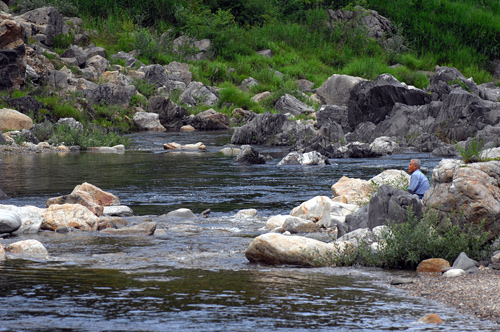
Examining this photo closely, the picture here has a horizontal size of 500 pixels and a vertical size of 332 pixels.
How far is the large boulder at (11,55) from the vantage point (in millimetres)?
29734

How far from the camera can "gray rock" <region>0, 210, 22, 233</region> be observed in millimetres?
9422

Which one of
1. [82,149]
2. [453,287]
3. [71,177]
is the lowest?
[82,149]

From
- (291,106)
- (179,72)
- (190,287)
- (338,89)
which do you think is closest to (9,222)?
(190,287)

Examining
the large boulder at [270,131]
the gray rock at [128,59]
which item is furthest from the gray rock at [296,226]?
the gray rock at [128,59]

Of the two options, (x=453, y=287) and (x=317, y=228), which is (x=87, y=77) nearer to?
(x=317, y=228)

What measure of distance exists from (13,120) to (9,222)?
1790cm

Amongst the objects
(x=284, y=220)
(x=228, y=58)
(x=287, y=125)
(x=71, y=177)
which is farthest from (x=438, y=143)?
(x=228, y=58)

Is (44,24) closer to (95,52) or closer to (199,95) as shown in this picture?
(95,52)

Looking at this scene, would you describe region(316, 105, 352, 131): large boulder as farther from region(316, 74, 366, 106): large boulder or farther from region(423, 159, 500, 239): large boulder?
region(423, 159, 500, 239): large boulder

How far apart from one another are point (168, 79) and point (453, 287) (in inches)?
1268

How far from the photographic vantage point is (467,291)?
6273 mm

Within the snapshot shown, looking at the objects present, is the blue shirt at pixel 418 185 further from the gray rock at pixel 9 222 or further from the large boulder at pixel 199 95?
the large boulder at pixel 199 95

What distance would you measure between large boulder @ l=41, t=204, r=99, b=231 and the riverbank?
528 cm

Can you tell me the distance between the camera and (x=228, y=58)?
4516 cm
